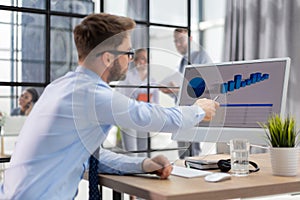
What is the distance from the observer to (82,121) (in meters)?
1.29

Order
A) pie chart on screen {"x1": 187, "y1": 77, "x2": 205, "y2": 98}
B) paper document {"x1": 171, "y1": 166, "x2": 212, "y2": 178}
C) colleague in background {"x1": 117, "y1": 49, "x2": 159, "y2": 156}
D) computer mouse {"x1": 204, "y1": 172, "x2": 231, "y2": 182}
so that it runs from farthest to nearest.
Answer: pie chart on screen {"x1": 187, "y1": 77, "x2": 205, "y2": 98} → colleague in background {"x1": 117, "y1": 49, "x2": 159, "y2": 156} → paper document {"x1": 171, "y1": 166, "x2": 212, "y2": 178} → computer mouse {"x1": 204, "y1": 172, "x2": 231, "y2": 182}

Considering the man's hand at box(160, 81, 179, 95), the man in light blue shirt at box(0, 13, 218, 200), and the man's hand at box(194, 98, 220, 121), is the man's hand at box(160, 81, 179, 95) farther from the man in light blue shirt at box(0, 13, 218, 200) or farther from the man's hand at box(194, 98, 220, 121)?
the man in light blue shirt at box(0, 13, 218, 200)

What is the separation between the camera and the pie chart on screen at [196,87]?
183 cm

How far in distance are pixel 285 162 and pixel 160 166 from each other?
0.40 meters

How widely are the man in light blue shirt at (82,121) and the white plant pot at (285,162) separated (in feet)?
0.94

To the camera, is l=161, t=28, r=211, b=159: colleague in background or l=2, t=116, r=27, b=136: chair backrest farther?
l=2, t=116, r=27, b=136: chair backrest

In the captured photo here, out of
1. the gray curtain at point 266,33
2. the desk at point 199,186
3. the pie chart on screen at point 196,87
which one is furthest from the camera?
the gray curtain at point 266,33

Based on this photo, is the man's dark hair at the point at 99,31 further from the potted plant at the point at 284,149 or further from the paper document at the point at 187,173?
the potted plant at the point at 284,149

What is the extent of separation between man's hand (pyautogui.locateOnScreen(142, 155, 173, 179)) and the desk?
0.08ft

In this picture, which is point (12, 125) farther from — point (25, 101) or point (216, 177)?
point (216, 177)

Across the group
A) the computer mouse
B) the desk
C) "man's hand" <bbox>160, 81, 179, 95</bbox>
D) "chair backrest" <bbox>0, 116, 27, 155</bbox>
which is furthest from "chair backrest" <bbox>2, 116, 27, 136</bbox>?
the computer mouse

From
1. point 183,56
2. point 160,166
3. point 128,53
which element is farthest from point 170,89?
point 160,166

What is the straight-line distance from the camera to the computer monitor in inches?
69.1

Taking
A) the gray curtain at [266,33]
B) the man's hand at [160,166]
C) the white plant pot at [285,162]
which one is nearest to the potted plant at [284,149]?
the white plant pot at [285,162]
